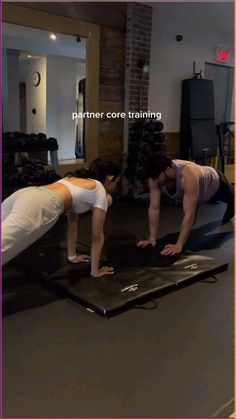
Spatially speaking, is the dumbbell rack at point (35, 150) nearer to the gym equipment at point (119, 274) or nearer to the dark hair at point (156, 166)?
the gym equipment at point (119, 274)

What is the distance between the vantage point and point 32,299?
7.45ft

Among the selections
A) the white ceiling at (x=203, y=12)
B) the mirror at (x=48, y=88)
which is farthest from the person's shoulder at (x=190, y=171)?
the white ceiling at (x=203, y=12)

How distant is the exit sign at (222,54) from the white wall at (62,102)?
2686mm

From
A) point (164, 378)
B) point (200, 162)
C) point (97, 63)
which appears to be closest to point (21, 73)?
point (97, 63)

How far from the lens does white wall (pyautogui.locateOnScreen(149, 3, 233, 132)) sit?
5.23 meters

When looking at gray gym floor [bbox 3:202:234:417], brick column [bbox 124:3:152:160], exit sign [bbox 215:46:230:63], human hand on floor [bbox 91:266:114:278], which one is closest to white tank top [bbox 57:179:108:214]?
human hand on floor [bbox 91:266:114:278]

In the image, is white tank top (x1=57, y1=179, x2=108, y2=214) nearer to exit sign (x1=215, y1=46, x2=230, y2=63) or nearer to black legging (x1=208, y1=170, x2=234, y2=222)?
black legging (x1=208, y1=170, x2=234, y2=222)

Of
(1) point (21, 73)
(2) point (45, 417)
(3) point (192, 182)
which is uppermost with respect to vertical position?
(1) point (21, 73)

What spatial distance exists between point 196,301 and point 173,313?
0.22m

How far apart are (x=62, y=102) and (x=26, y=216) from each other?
3.29 m

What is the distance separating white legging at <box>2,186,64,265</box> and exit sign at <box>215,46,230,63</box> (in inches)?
199

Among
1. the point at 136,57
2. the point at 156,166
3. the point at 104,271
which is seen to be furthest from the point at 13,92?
the point at 104,271

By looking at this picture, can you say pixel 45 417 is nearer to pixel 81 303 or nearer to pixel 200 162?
pixel 81 303

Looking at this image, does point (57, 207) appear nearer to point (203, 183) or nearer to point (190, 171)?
point (190, 171)
